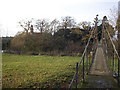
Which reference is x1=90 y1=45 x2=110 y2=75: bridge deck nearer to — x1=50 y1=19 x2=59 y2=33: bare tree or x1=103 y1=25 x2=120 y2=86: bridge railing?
x1=103 y1=25 x2=120 y2=86: bridge railing

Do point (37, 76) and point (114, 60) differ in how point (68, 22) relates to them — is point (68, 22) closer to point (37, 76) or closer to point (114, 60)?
point (37, 76)

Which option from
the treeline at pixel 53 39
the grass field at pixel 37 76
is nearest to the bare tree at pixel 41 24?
the treeline at pixel 53 39

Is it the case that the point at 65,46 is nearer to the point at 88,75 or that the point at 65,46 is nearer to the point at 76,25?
the point at 76,25

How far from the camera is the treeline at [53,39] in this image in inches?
801

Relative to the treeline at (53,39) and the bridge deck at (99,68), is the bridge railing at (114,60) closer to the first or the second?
the bridge deck at (99,68)

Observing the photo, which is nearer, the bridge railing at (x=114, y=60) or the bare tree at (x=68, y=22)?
the bridge railing at (x=114, y=60)

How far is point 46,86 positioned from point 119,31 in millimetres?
9113

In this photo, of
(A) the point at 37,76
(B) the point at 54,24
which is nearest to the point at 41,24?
(B) the point at 54,24

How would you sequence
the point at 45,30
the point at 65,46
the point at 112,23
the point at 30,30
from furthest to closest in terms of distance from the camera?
the point at 30,30 < the point at 45,30 < the point at 65,46 < the point at 112,23

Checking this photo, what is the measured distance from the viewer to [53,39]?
827 inches

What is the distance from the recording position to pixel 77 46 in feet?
63.8

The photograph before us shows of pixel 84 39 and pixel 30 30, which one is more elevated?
pixel 30 30

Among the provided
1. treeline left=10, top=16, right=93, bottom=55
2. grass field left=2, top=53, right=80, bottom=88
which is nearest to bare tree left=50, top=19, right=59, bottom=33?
treeline left=10, top=16, right=93, bottom=55

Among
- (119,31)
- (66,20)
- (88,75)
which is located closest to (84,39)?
(66,20)
